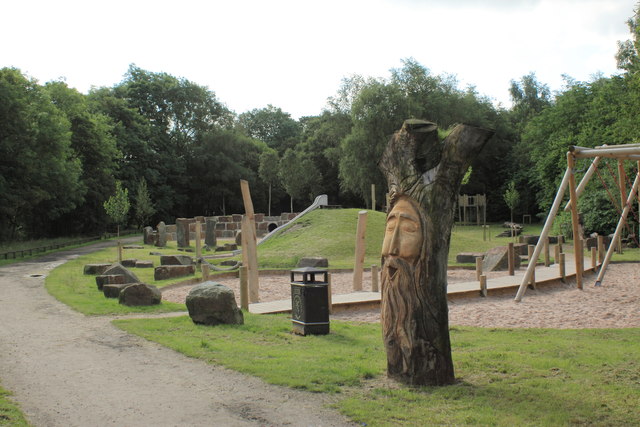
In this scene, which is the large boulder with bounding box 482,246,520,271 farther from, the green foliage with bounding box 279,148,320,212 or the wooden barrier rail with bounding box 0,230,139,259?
the green foliage with bounding box 279,148,320,212

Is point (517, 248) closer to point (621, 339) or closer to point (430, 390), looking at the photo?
point (621, 339)

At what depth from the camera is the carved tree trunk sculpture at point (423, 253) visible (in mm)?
7121

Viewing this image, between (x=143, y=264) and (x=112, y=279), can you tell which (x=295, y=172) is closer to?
(x=143, y=264)

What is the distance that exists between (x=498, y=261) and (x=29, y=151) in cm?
2702

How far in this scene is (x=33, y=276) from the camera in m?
21.8

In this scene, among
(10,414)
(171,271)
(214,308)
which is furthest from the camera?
(171,271)

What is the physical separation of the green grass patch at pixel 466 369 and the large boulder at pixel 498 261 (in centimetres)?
1091

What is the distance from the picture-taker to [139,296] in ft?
46.2

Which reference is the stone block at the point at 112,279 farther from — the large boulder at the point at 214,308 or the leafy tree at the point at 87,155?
the leafy tree at the point at 87,155

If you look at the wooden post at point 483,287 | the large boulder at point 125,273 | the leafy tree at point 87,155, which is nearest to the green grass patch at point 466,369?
the wooden post at point 483,287

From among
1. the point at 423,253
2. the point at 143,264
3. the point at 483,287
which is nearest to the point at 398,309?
the point at 423,253

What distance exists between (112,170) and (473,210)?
33715 mm

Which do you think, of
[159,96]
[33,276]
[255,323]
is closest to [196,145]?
[159,96]

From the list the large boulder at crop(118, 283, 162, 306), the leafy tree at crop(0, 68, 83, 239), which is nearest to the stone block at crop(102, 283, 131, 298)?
the large boulder at crop(118, 283, 162, 306)
